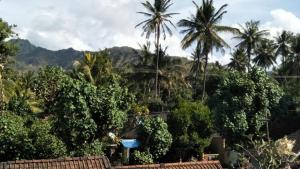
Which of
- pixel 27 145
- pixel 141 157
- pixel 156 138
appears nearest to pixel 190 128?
pixel 156 138

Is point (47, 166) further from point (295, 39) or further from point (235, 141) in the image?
point (295, 39)

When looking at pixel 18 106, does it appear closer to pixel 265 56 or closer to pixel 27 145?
pixel 27 145

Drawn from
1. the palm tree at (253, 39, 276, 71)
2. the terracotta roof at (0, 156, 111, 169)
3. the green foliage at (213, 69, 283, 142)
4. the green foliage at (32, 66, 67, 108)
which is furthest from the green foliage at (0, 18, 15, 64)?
the palm tree at (253, 39, 276, 71)

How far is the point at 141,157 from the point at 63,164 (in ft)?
44.3

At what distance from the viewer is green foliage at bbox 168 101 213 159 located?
25438mm

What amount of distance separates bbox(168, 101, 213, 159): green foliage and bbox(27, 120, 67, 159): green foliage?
6755 millimetres

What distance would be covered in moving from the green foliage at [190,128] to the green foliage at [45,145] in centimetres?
676

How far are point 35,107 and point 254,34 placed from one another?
29081 mm

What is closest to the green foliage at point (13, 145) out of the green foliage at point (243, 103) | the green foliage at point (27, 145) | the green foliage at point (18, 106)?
the green foliage at point (27, 145)

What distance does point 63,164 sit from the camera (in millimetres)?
11000

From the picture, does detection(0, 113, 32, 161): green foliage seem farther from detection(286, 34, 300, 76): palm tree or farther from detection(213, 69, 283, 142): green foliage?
detection(286, 34, 300, 76): palm tree

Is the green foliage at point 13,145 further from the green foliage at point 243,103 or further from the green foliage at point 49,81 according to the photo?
the green foliage at point 243,103

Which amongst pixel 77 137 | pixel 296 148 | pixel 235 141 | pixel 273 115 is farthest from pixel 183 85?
pixel 77 137

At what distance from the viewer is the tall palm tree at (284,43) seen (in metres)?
58.4
